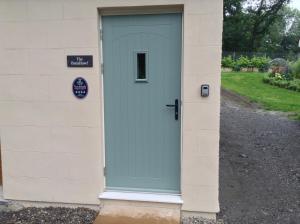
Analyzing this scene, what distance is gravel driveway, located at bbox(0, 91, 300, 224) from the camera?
4.18 metres

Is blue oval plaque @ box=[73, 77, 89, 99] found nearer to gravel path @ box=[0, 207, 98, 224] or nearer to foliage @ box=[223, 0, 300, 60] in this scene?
gravel path @ box=[0, 207, 98, 224]

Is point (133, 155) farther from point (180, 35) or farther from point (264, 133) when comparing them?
point (264, 133)

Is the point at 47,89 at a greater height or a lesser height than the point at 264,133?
greater

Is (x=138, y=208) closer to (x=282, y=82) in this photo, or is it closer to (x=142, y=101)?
(x=142, y=101)

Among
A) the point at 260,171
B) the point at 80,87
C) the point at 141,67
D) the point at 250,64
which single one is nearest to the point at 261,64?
the point at 250,64

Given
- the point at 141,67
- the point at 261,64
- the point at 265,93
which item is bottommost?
the point at 265,93

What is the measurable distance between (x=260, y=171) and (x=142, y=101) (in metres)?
2.82

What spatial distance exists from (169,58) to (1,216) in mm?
2817

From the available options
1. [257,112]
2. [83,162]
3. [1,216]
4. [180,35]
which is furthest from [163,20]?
[257,112]

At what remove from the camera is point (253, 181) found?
535 cm

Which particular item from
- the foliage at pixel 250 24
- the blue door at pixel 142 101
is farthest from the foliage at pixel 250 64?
the blue door at pixel 142 101

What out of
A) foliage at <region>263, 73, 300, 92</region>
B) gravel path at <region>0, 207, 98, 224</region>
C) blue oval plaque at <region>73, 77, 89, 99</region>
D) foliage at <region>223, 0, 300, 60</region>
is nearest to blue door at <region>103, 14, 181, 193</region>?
blue oval plaque at <region>73, 77, 89, 99</region>

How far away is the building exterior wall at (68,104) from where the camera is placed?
3777 millimetres

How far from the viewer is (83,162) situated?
13.8ft
